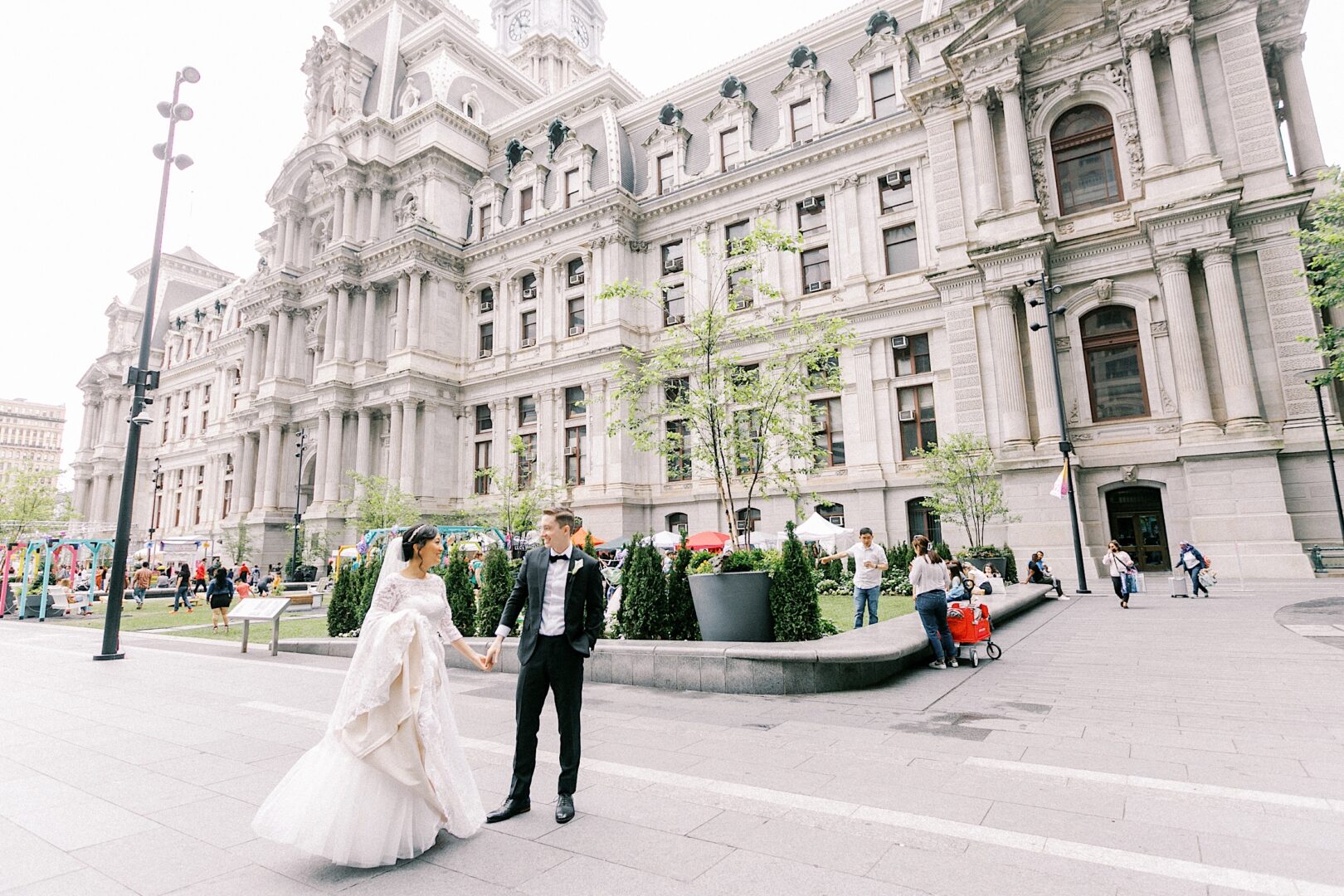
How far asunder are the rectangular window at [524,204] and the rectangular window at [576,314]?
690 centimetres

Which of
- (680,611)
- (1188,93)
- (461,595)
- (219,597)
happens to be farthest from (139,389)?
(1188,93)

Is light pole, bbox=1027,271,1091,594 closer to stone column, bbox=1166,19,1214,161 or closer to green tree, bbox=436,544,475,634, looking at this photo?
stone column, bbox=1166,19,1214,161

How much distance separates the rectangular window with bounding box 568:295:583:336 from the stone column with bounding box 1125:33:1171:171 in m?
26.0

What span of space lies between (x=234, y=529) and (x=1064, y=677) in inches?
1932

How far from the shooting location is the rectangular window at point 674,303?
34906 mm

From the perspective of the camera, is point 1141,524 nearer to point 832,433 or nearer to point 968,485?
point 968,485

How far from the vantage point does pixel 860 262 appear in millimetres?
30250

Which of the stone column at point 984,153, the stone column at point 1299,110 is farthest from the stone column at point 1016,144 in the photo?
the stone column at point 1299,110

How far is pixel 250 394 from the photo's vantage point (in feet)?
160

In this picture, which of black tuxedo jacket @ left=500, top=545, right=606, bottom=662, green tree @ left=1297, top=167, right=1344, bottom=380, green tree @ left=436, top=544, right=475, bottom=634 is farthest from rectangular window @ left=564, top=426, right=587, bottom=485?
black tuxedo jacket @ left=500, top=545, right=606, bottom=662

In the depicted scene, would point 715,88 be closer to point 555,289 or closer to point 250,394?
point 555,289

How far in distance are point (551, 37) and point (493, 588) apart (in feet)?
224

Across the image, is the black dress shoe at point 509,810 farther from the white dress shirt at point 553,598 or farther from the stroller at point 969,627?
the stroller at point 969,627

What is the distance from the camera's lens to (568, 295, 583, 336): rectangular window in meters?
37.8
